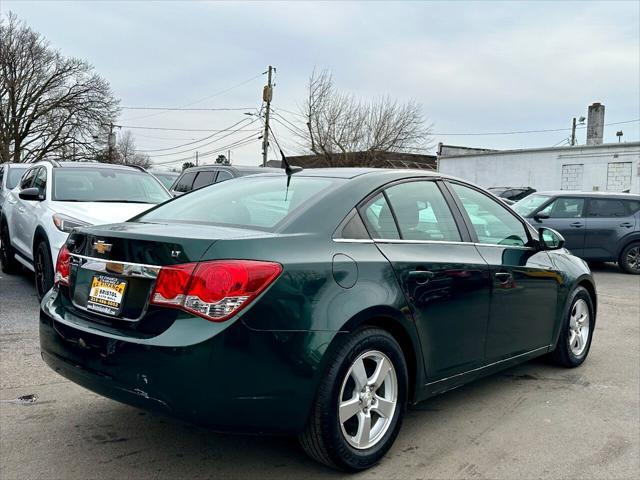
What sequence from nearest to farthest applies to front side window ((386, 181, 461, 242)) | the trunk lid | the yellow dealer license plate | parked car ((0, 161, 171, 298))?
the trunk lid
the yellow dealer license plate
front side window ((386, 181, 461, 242))
parked car ((0, 161, 171, 298))

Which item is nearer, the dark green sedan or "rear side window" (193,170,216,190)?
the dark green sedan

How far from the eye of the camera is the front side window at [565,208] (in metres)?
12.2

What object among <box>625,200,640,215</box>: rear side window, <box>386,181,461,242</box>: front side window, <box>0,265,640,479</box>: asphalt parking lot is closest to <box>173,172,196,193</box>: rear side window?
<box>0,265,640,479</box>: asphalt parking lot

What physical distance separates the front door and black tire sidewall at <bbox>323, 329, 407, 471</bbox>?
3.01 ft

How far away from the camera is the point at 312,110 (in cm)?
3753

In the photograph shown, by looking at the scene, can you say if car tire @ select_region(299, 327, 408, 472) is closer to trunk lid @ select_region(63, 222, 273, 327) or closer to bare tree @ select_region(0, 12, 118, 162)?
trunk lid @ select_region(63, 222, 273, 327)

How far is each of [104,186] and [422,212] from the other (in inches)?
196

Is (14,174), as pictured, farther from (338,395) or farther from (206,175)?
(338,395)

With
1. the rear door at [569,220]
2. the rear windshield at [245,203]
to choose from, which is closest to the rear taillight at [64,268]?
the rear windshield at [245,203]

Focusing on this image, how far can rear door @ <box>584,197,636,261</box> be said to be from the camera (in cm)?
1201

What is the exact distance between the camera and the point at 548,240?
4.61 m

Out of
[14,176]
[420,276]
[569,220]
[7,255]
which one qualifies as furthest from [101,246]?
[569,220]

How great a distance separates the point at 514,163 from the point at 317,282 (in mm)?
28896

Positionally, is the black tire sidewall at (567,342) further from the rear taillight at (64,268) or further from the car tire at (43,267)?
the car tire at (43,267)
